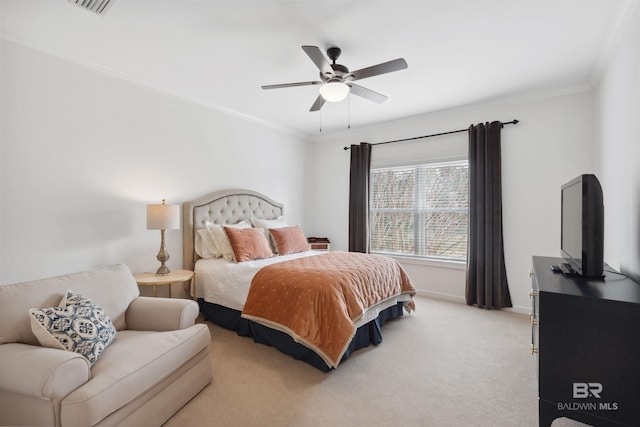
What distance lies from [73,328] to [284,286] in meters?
1.39

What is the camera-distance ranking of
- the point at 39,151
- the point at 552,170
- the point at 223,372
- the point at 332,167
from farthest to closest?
the point at 332,167 < the point at 552,170 < the point at 39,151 < the point at 223,372

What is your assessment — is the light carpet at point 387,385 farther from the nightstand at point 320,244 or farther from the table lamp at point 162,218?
the nightstand at point 320,244

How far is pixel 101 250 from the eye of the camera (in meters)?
2.84

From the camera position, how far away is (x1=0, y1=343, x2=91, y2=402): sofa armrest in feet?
4.24

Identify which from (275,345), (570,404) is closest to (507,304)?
(570,404)

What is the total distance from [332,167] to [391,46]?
2.95 m

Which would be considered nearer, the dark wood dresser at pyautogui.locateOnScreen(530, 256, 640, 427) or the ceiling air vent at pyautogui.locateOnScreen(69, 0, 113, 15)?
the dark wood dresser at pyautogui.locateOnScreen(530, 256, 640, 427)

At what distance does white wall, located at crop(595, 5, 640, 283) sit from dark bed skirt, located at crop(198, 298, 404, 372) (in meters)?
1.91

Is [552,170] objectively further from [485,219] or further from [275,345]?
[275,345]

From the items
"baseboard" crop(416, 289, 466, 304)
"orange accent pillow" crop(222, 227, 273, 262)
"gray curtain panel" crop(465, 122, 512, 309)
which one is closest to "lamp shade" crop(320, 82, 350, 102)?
"orange accent pillow" crop(222, 227, 273, 262)

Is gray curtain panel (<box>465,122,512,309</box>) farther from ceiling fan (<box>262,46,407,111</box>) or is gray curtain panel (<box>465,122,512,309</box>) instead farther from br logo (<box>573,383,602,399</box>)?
br logo (<box>573,383,602,399</box>)

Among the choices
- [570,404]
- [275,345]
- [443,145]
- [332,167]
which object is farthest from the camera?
[332,167]

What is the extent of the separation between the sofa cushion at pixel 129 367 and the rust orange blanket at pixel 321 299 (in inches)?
24.9

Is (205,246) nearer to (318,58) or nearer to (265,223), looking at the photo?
(265,223)
